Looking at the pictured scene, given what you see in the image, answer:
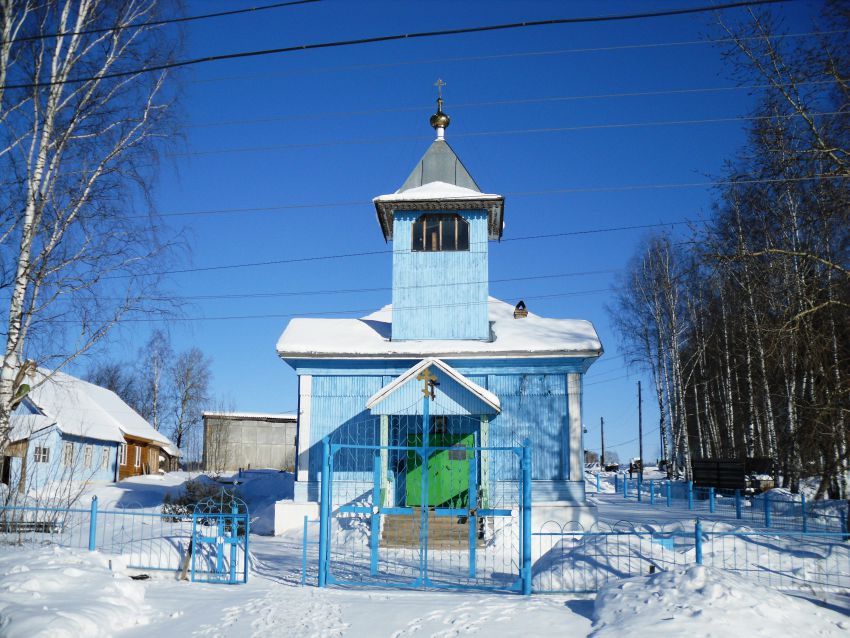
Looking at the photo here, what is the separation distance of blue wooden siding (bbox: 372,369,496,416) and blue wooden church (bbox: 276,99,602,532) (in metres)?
0.02

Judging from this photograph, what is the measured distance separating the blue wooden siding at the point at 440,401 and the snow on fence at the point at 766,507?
7134mm

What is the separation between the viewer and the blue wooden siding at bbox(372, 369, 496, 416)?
14844 mm

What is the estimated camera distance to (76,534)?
14.4m

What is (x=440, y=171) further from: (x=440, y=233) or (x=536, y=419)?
(x=536, y=419)

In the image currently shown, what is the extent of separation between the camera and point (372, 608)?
8664 mm

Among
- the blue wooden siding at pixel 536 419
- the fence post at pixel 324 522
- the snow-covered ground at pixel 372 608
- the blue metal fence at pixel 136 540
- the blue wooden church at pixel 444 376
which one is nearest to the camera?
the snow-covered ground at pixel 372 608

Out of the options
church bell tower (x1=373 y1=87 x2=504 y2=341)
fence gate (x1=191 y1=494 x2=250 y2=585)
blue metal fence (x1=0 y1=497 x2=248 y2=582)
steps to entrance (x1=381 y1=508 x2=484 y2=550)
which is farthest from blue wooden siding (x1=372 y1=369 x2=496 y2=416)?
fence gate (x1=191 y1=494 x2=250 y2=585)

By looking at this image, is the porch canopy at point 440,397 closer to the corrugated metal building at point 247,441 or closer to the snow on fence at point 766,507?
the snow on fence at point 766,507

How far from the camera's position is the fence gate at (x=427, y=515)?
10289 millimetres

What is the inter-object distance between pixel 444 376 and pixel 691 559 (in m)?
6.07

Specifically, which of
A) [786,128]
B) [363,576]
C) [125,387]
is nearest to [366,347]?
[363,576]

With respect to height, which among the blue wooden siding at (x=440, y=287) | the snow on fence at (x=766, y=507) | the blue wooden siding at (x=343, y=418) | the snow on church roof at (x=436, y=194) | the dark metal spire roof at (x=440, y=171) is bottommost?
the snow on fence at (x=766, y=507)

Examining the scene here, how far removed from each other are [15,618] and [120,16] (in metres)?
10.7

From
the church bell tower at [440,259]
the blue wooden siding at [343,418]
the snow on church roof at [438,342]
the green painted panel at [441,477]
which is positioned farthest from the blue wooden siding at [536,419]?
the blue wooden siding at [343,418]
